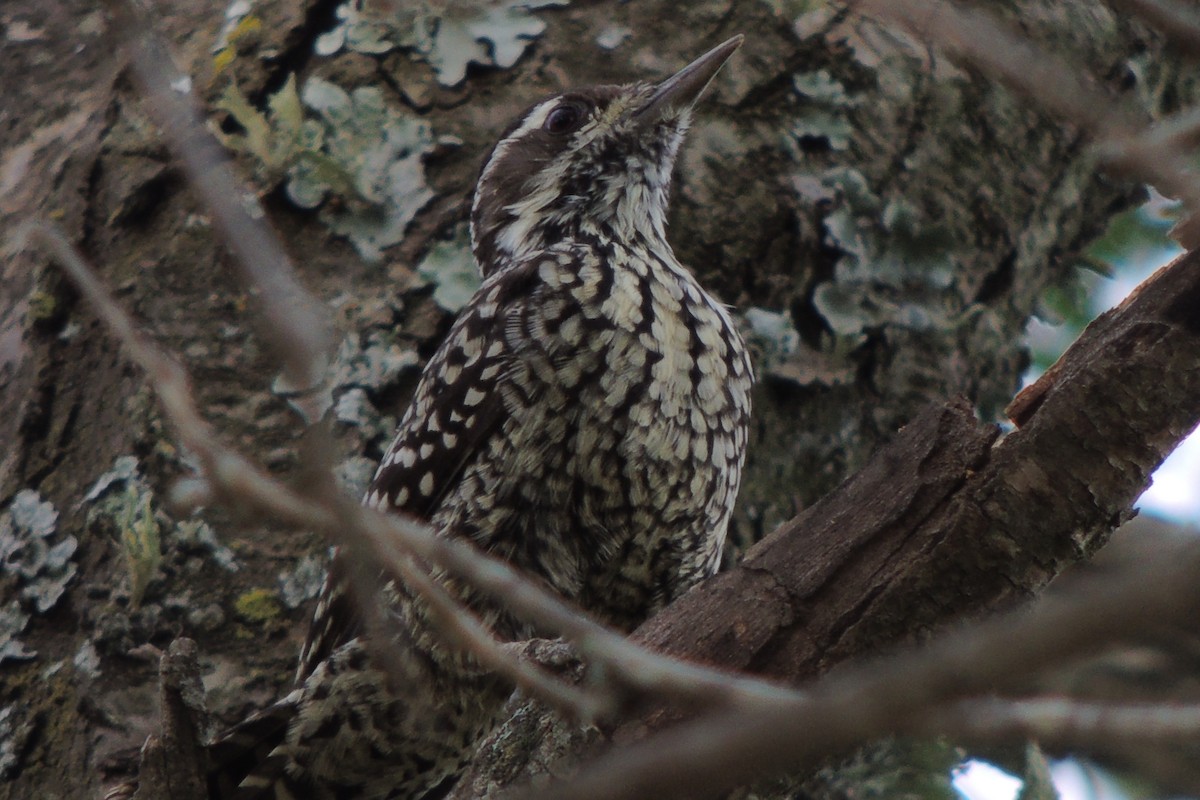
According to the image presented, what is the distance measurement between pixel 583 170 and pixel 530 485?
1202 millimetres

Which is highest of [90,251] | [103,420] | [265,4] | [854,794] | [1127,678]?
→ [265,4]

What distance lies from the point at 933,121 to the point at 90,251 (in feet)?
7.74

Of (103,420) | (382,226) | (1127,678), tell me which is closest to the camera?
(103,420)

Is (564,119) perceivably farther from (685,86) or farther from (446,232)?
(446,232)

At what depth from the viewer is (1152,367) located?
214 centimetres

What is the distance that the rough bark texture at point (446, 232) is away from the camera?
306cm

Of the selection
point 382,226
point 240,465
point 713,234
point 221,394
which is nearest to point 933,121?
point 713,234

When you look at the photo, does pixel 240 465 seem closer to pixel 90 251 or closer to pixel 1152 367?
pixel 1152 367

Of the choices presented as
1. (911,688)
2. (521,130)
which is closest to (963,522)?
(911,688)

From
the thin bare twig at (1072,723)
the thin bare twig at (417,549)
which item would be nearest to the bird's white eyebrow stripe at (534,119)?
the thin bare twig at (417,549)

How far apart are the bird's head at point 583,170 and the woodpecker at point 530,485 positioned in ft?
1.21

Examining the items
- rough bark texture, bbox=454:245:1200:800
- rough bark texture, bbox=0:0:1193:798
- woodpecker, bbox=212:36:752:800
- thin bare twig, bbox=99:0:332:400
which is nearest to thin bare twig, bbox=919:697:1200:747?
thin bare twig, bbox=99:0:332:400

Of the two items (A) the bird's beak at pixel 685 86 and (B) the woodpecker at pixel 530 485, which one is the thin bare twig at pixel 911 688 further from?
(A) the bird's beak at pixel 685 86

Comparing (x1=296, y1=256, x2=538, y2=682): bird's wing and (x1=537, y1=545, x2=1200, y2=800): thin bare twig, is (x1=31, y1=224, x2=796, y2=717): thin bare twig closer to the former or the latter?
(x1=537, y1=545, x2=1200, y2=800): thin bare twig
